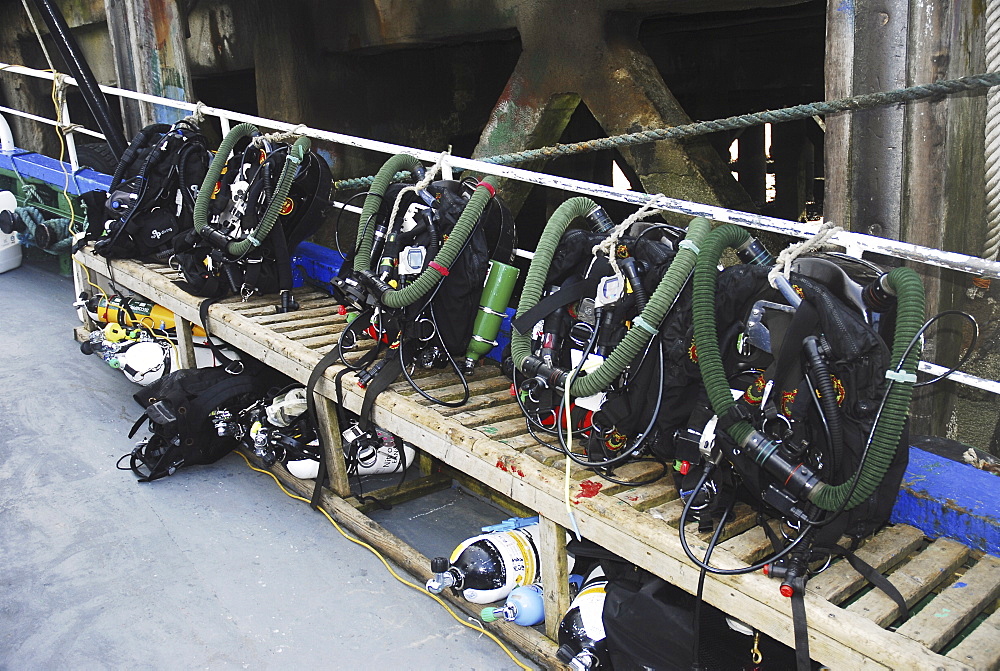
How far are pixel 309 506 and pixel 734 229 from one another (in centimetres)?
208

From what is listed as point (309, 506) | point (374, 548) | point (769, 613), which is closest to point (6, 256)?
point (309, 506)

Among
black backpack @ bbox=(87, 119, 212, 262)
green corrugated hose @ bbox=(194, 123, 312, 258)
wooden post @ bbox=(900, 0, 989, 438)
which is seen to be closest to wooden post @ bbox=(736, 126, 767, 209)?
black backpack @ bbox=(87, 119, 212, 262)

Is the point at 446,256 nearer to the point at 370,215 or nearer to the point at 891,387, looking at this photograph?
the point at 370,215

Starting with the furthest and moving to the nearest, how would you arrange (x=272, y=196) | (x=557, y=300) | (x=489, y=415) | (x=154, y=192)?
(x=154, y=192) < (x=272, y=196) < (x=489, y=415) < (x=557, y=300)

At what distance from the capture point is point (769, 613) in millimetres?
1981

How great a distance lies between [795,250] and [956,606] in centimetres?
89

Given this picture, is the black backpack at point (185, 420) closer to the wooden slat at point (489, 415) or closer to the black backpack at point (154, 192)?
the black backpack at point (154, 192)

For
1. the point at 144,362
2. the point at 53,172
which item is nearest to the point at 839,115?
the point at 144,362

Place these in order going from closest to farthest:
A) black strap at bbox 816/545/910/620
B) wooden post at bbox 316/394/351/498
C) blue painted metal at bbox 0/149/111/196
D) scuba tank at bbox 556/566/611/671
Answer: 1. black strap at bbox 816/545/910/620
2. scuba tank at bbox 556/566/611/671
3. wooden post at bbox 316/394/351/498
4. blue painted metal at bbox 0/149/111/196

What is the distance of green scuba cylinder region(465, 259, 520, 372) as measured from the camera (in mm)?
3115

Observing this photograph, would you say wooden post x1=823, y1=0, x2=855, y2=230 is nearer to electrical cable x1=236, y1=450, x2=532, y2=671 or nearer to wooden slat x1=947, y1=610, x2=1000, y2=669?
wooden slat x1=947, y1=610, x2=1000, y2=669

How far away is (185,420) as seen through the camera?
373cm

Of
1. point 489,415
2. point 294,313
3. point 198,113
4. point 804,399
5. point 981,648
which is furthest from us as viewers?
point 198,113

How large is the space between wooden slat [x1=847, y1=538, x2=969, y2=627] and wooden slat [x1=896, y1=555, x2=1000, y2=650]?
3 centimetres
